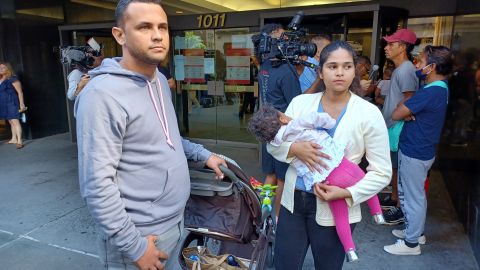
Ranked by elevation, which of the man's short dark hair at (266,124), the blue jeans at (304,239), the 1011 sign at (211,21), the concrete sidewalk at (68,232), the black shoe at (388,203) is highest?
the 1011 sign at (211,21)

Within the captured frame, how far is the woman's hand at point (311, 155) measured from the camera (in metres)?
1.83

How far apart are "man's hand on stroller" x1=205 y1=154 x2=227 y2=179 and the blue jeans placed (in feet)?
1.47

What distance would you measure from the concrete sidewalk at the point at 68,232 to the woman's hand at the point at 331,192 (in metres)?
1.58

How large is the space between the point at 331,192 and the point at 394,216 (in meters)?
2.67

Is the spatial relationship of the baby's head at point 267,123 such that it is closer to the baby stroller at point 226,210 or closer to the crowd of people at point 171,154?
the crowd of people at point 171,154

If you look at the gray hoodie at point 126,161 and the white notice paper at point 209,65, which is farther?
the white notice paper at point 209,65

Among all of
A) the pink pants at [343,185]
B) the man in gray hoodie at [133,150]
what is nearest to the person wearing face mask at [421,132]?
the pink pants at [343,185]

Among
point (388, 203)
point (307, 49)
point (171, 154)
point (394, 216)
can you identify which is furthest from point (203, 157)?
point (388, 203)

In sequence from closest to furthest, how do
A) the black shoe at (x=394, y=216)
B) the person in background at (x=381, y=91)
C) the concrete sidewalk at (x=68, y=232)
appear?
the concrete sidewalk at (x=68, y=232) < the black shoe at (x=394, y=216) < the person in background at (x=381, y=91)

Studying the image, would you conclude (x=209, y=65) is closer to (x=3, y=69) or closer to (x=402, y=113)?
(x=3, y=69)

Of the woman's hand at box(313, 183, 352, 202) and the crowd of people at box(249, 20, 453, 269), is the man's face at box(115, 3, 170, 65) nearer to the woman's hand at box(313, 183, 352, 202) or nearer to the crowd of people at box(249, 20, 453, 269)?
the crowd of people at box(249, 20, 453, 269)

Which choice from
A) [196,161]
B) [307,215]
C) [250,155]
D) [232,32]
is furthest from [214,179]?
[232,32]

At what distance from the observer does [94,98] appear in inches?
58.1

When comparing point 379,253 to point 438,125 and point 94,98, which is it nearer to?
point 438,125
